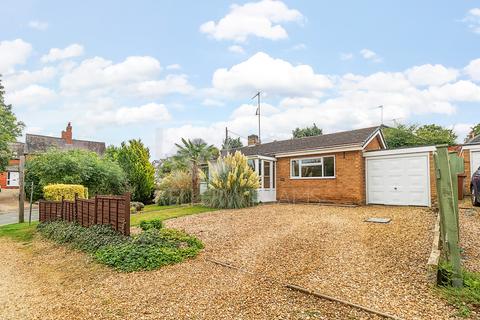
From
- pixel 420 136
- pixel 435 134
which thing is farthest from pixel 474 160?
pixel 435 134

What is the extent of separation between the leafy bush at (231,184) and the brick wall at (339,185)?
2.81 m

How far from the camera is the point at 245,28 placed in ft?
34.6

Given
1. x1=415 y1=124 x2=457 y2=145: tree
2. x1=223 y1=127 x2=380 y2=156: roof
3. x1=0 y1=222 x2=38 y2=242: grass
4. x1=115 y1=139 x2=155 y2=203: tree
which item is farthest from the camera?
x1=415 y1=124 x2=457 y2=145: tree

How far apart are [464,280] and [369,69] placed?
40.7 ft

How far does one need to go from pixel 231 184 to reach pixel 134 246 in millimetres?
7231

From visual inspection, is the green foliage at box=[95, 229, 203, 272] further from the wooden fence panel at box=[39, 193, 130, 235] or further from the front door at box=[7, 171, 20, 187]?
the front door at box=[7, 171, 20, 187]

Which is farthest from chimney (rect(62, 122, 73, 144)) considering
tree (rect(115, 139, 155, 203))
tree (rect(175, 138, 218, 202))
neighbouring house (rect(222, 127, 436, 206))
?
neighbouring house (rect(222, 127, 436, 206))

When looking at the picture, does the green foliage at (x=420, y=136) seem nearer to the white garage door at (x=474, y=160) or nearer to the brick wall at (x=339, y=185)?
the white garage door at (x=474, y=160)

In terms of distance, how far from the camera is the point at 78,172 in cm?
1625

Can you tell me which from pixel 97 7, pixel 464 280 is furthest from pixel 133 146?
pixel 464 280

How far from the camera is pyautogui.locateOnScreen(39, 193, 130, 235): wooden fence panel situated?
6.54 m

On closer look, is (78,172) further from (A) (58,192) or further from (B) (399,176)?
(B) (399,176)

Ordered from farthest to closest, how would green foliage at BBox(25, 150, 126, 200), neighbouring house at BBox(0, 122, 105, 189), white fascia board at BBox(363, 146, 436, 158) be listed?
neighbouring house at BBox(0, 122, 105, 189)
green foliage at BBox(25, 150, 126, 200)
white fascia board at BBox(363, 146, 436, 158)

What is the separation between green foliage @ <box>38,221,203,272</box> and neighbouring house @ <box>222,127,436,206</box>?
28.1 feet
